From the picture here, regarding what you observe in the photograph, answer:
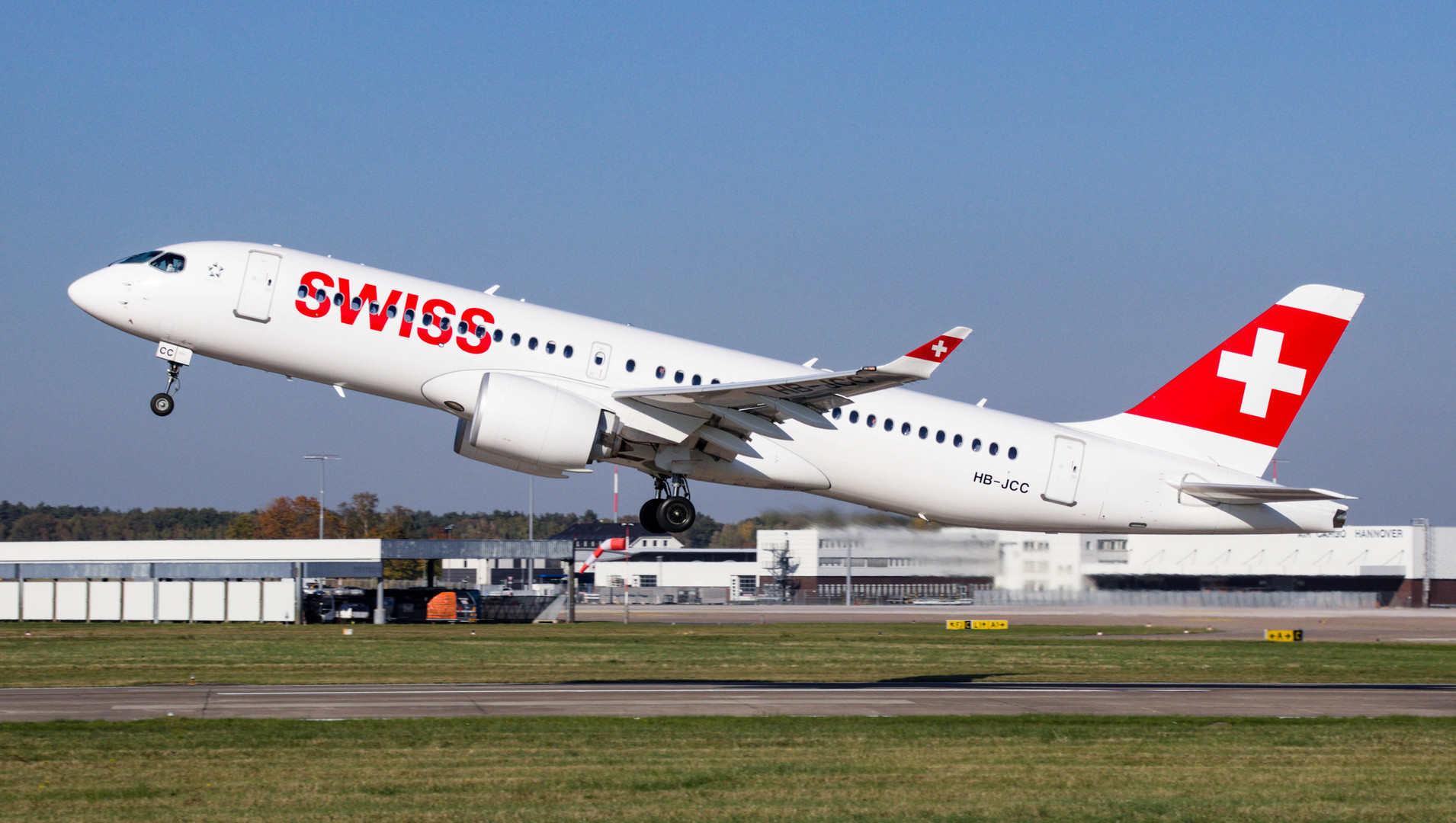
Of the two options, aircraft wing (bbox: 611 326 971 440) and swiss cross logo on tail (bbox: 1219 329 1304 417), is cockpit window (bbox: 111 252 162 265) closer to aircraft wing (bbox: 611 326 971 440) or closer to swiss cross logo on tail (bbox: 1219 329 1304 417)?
aircraft wing (bbox: 611 326 971 440)

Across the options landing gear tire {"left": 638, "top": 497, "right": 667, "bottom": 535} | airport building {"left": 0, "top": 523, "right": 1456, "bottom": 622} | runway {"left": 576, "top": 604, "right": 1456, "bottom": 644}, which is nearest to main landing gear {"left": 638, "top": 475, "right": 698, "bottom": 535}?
landing gear tire {"left": 638, "top": 497, "right": 667, "bottom": 535}

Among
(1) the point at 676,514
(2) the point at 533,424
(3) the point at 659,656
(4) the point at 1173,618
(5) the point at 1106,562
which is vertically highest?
(2) the point at 533,424

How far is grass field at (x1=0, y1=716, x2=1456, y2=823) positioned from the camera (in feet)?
52.0

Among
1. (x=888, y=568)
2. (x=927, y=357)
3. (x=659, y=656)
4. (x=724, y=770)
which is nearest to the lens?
(x=724, y=770)

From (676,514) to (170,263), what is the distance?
12.2 metres

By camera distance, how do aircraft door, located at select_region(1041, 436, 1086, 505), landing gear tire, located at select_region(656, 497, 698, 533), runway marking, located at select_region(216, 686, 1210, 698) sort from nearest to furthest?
runway marking, located at select_region(216, 686, 1210, 698)
landing gear tire, located at select_region(656, 497, 698, 533)
aircraft door, located at select_region(1041, 436, 1086, 505)

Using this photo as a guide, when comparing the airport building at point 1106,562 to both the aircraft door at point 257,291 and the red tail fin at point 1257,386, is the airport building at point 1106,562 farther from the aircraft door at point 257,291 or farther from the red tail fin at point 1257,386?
the aircraft door at point 257,291

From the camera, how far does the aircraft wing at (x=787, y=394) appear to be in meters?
26.2

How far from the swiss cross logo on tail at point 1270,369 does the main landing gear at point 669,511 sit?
11985mm

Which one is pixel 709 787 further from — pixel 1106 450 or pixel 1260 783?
pixel 1106 450

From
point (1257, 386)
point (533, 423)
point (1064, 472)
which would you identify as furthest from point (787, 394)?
point (1257, 386)

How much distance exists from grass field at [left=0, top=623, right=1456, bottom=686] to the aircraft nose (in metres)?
9.32

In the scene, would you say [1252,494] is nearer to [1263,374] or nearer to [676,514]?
[1263,374]

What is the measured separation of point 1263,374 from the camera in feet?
113
